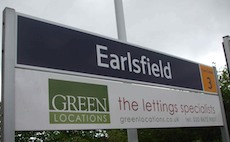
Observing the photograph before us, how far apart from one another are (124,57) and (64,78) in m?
1.21

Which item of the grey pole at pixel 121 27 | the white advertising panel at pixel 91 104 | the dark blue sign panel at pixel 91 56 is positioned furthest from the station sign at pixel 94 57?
the grey pole at pixel 121 27

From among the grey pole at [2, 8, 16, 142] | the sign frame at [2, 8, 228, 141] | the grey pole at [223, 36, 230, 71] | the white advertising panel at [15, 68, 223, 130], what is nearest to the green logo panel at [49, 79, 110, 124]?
the white advertising panel at [15, 68, 223, 130]

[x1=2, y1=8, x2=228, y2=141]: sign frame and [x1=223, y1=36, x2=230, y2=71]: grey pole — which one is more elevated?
[x1=223, y1=36, x2=230, y2=71]: grey pole

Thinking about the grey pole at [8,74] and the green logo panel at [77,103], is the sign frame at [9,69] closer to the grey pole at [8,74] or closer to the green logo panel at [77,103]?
the grey pole at [8,74]

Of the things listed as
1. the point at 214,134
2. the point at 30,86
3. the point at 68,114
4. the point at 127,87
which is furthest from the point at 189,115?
the point at 214,134

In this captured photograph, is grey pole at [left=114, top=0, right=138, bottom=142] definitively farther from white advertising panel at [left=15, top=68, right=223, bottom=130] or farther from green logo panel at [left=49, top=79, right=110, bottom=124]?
green logo panel at [left=49, top=79, right=110, bottom=124]

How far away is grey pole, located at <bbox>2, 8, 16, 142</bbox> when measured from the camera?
3.12m

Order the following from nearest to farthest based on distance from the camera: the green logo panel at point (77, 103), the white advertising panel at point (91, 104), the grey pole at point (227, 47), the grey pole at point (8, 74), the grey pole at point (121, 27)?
1. the grey pole at point (8, 74)
2. the white advertising panel at point (91, 104)
3. the green logo panel at point (77, 103)
4. the grey pole at point (121, 27)
5. the grey pole at point (227, 47)

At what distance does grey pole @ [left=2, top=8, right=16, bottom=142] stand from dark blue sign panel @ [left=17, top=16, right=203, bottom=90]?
87mm

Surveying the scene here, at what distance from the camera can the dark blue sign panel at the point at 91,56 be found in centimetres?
357

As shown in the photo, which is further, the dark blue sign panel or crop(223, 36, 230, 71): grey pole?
crop(223, 36, 230, 71): grey pole

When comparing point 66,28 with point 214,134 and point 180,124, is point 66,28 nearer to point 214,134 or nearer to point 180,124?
point 180,124

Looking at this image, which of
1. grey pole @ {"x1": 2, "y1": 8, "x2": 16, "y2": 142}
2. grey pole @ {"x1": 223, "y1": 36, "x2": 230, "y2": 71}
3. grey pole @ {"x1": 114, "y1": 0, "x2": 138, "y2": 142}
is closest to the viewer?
grey pole @ {"x1": 2, "y1": 8, "x2": 16, "y2": 142}

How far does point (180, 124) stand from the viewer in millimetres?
5109
